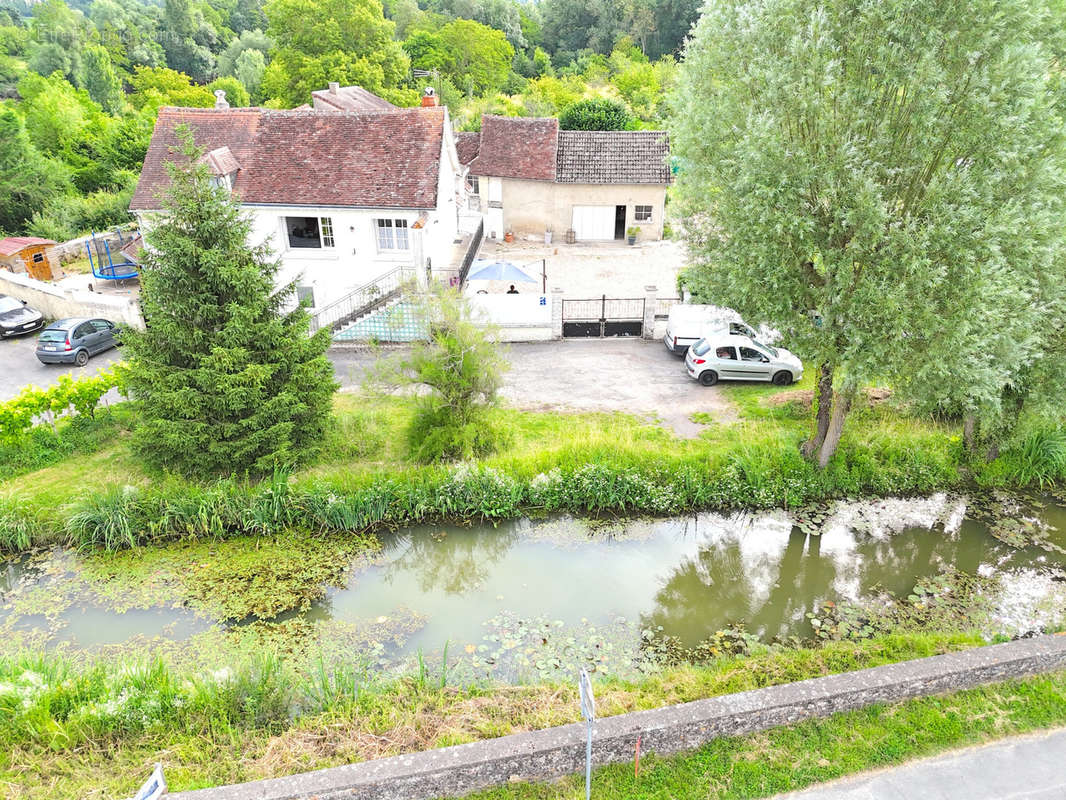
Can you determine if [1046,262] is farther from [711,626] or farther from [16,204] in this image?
[16,204]

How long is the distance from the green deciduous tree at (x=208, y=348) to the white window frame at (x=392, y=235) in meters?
9.37

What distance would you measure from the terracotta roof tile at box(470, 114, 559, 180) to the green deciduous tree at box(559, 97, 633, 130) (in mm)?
7546

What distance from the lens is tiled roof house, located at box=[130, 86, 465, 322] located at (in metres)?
23.4

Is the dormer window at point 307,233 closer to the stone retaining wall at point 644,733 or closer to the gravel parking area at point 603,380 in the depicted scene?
the gravel parking area at point 603,380

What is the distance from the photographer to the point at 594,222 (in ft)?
111

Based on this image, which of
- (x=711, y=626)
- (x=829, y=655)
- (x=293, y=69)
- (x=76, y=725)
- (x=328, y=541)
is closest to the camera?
(x=76, y=725)

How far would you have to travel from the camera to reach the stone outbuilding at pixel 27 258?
89.6 feet

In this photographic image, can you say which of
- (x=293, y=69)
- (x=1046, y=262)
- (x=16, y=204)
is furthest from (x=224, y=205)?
(x=293, y=69)

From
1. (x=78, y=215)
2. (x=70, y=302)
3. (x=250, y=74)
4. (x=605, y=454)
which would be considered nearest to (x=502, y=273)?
(x=605, y=454)

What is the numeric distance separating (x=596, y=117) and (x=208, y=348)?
31.8 meters

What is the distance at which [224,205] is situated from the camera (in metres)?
14.0

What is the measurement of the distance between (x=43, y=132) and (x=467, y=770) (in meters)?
49.3

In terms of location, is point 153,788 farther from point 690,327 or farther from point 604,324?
point 604,324

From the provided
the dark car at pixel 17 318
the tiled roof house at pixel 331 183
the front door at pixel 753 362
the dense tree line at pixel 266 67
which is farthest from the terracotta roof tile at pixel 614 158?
the dark car at pixel 17 318
